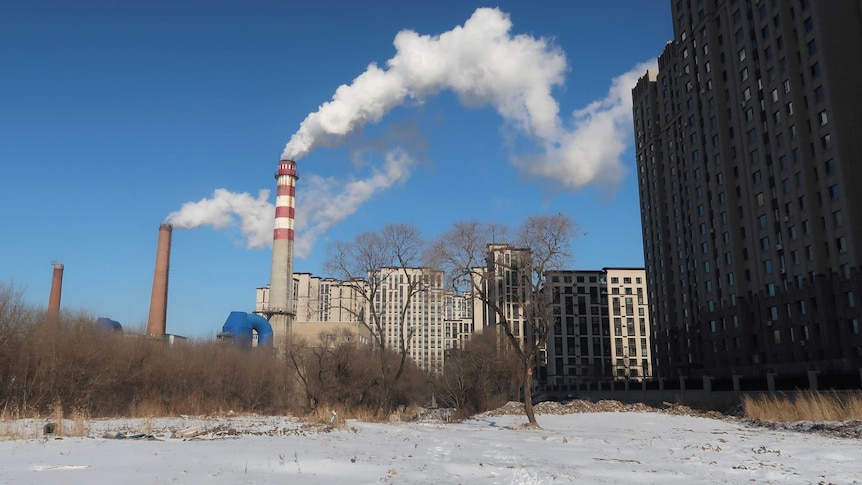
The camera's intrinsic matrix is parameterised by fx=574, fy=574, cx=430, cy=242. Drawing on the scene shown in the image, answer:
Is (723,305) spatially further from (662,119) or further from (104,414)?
(104,414)

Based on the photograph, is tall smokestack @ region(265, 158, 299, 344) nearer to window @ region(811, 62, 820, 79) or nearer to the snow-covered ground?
window @ region(811, 62, 820, 79)

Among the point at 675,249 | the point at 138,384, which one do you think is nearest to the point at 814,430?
the point at 138,384

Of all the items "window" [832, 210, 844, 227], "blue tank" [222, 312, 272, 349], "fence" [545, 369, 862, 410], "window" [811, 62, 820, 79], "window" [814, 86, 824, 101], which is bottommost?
"fence" [545, 369, 862, 410]

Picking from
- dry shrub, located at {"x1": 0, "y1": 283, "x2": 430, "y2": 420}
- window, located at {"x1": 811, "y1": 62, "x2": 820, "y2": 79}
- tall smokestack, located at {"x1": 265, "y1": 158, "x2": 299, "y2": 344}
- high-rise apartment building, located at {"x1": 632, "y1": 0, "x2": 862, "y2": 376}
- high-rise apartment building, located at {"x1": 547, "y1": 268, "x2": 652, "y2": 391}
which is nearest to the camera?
dry shrub, located at {"x1": 0, "y1": 283, "x2": 430, "y2": 420}

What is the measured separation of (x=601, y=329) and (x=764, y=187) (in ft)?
251

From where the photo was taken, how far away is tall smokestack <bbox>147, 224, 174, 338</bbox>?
68.7 metres

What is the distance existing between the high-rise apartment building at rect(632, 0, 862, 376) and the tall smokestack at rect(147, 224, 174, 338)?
6883 centimetres

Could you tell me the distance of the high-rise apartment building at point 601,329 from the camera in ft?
438

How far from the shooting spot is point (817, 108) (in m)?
58.9

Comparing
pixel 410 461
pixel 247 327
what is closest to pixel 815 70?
pixel 410 461

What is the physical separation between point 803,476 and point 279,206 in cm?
8211

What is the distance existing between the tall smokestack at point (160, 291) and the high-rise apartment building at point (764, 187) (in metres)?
68.8

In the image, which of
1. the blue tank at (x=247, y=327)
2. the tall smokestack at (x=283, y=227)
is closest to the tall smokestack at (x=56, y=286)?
the blue tank at (x=247, y=327)

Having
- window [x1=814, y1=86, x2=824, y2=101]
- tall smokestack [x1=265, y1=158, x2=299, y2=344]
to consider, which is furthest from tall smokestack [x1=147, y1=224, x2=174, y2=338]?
window [x1=814, y1=86, x2=824, y2=101]
